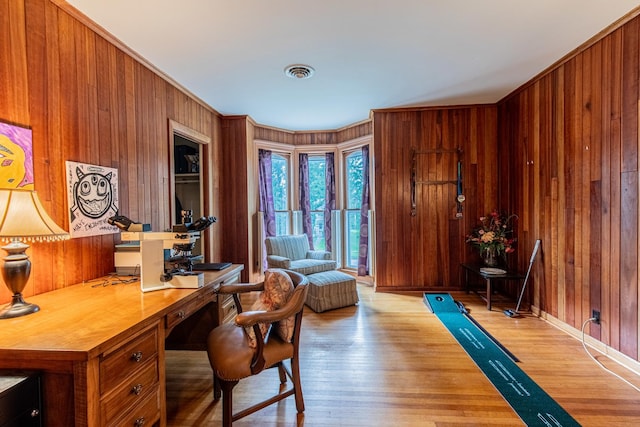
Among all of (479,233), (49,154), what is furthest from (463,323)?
(49,154)

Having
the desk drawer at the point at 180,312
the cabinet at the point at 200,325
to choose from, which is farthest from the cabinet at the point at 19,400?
the cabinet at the point at 200,325

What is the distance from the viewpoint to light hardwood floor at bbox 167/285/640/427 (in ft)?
5.78

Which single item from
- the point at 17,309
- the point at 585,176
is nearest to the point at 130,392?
the point at 17,309

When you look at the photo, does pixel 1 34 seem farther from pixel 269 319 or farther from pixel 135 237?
pixel 269 319

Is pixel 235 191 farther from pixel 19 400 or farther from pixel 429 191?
pixel 19 400

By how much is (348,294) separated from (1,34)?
3.62 metres

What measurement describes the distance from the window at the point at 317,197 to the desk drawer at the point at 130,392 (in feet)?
12.9

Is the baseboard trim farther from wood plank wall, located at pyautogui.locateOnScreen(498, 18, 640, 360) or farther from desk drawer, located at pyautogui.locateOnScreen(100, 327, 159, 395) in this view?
desk drawer, located at pyautogui.locateOnScreen(100, 327, 159, 395)

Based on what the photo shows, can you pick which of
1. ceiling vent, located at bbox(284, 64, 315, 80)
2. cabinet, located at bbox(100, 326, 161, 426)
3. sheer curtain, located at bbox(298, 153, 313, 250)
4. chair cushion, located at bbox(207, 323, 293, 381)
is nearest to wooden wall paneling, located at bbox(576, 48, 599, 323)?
ceiling vent, located at bbox(284, 64, 315, 80)

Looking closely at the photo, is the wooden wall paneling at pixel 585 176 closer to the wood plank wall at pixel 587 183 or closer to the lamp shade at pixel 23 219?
the wood plank wall at pixel 587 183

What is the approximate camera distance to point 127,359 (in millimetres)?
1197

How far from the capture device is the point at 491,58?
277 cm

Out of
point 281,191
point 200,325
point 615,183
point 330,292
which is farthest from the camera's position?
point 281,191

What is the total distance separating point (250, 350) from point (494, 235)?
132 inches
